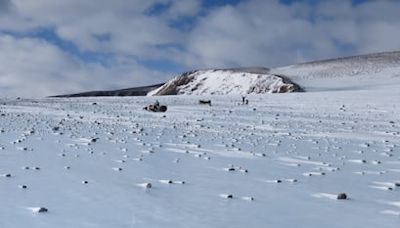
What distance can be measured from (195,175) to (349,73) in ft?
277

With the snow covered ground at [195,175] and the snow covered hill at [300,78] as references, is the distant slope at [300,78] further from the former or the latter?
the snow covered ground at [195,175]

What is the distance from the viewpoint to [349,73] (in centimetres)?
9194

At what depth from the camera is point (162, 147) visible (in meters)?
15.7

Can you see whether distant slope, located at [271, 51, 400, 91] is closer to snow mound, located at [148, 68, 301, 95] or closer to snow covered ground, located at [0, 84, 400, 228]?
snow mound, located at [148, 68, 301, 95]

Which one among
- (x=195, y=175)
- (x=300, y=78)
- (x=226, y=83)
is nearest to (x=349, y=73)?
(x=300, y=78)

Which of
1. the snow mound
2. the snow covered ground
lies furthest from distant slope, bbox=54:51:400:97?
the snow covered ground

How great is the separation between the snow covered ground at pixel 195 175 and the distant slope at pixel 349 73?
185ft

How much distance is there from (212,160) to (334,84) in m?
68.0

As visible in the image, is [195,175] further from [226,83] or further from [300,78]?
[226,83]

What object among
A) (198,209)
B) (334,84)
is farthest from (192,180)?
(334,84)

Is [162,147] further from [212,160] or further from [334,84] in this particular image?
[334,84]

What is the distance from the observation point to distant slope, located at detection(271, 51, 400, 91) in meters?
77.5

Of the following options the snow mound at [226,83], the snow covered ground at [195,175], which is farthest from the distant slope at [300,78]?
the snow covered ground at [195,175]

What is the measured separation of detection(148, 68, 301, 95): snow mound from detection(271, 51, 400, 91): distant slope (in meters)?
3.76
